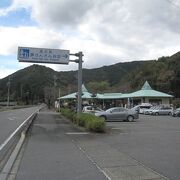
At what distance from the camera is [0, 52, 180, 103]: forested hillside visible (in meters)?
122

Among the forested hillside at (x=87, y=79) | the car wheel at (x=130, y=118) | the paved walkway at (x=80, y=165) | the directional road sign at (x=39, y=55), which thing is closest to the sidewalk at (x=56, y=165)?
the paved walkway at (x=80, y=165)

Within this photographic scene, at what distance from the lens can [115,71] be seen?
17525 cm

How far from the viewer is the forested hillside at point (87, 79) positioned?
121675 mm

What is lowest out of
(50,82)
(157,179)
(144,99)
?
(157,179)

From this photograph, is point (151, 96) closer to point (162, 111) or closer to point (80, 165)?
point (162, 111)

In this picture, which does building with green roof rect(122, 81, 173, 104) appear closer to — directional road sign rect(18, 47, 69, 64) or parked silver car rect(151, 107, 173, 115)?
parked silver car rect(151, 107, 173, 115)

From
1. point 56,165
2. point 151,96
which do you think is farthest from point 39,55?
point 151,96

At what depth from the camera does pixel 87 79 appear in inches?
6993

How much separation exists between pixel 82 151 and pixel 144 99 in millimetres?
67973

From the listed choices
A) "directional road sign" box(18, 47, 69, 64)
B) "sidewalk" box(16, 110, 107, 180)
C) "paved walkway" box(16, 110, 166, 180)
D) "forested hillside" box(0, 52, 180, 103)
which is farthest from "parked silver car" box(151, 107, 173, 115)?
"forested hillside" box(0, 52, 180, 103)

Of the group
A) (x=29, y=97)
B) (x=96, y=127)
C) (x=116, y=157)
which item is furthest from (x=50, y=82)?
(x=116, y=157)

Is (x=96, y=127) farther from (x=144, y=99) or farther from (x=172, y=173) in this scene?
(x=144, y=99)

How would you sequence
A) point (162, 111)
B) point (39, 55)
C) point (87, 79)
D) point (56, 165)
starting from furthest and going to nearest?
point (87, 79) < point (162, 111) < point (39, 55) < point (56, 165)

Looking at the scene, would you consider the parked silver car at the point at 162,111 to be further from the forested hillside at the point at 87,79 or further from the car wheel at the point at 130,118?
the forested hillside at the point at 87,79
